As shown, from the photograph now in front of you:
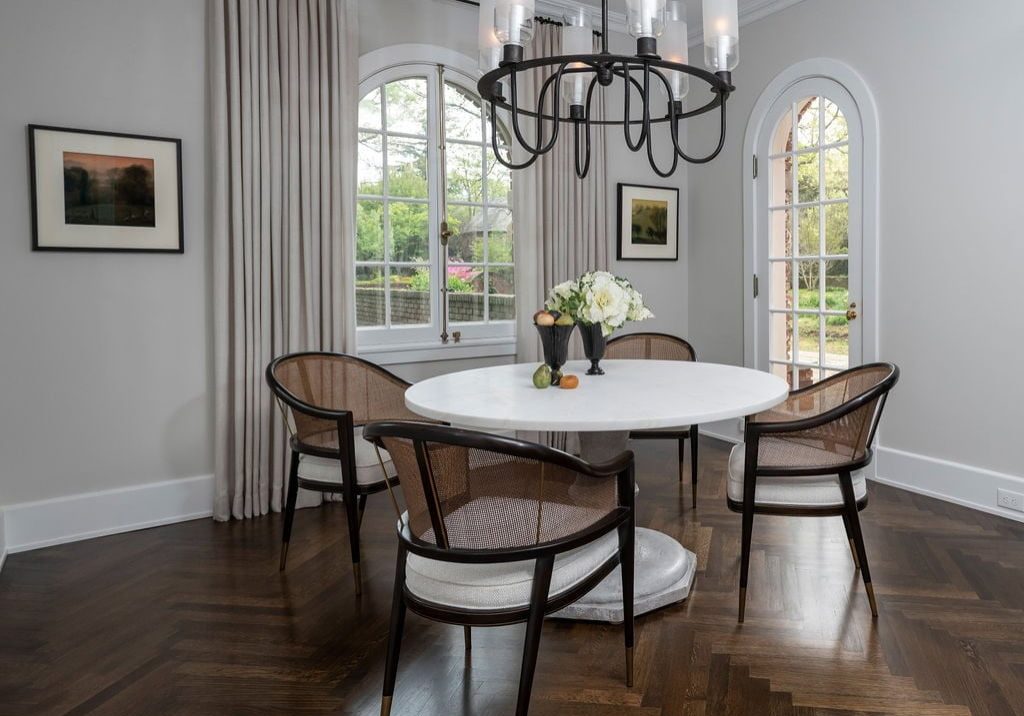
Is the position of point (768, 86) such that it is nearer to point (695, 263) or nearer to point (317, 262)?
point (695, 263)

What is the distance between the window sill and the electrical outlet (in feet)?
8.89

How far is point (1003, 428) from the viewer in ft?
11.6

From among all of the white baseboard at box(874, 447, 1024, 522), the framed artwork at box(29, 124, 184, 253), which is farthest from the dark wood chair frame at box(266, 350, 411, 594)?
the white baseboard at box(874, 447, 1024, 522)

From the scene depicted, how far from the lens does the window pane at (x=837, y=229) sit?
425cm

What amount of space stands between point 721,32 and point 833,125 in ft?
7.90

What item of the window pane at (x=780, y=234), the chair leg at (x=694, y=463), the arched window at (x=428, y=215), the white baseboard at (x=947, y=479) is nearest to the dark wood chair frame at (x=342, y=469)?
the arched window at (x=428, y=215)

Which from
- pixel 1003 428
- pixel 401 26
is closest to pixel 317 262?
pixel 401 26

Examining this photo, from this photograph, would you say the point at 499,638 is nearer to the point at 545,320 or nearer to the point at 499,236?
the point at 545,320

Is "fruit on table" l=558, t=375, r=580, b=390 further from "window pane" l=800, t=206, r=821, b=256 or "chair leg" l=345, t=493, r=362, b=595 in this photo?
"window pane" l=800, t=206, r=821, b=256

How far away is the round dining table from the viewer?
2.09 metres

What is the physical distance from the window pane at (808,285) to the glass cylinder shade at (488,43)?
110 inches

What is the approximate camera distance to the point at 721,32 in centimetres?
226

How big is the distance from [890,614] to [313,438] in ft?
7.27

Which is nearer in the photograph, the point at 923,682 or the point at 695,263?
the point at 923,682
